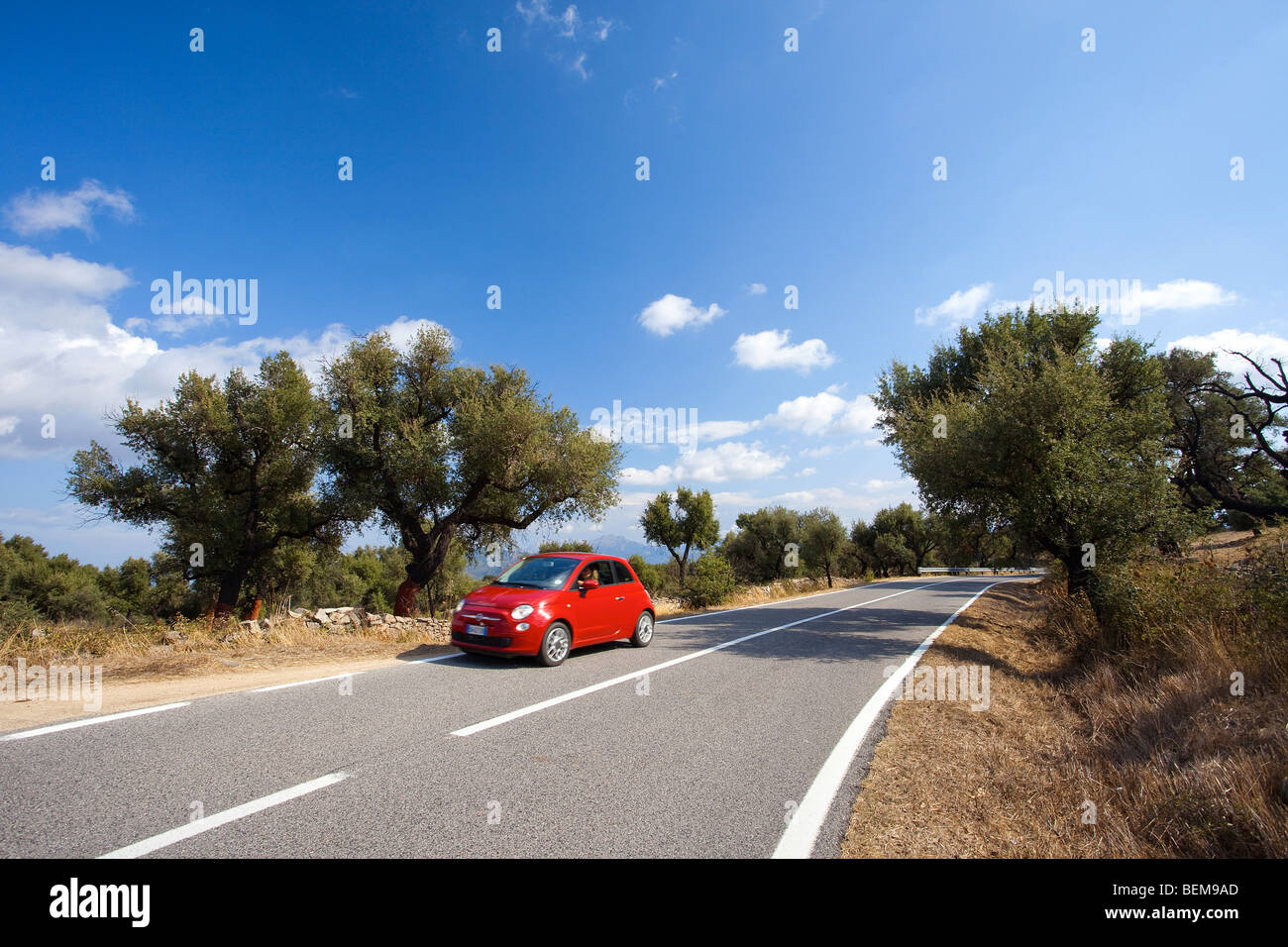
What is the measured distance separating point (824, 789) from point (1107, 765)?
2.89 metres

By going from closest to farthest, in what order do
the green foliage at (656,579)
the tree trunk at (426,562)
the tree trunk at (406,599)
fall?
the tree trunk at (406,599)
the tree trunk at (426,562)
the green foliage at (656,579)

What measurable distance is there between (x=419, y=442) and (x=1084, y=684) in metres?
19.3

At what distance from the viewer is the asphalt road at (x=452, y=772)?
10.2ft

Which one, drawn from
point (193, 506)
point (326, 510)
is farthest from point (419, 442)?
point (193, 506)

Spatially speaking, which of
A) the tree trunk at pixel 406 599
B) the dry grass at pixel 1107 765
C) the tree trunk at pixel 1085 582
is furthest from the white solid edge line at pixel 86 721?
the tree trunk at pixel 406 599

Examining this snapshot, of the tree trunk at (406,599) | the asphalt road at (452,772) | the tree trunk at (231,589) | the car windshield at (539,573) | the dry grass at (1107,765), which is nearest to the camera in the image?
the asphalt road at (452,772)

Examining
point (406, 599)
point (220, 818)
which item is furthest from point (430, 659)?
point (406, 599)

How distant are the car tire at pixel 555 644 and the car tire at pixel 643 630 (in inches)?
76.3

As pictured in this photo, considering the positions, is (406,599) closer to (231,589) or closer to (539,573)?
(231,589)

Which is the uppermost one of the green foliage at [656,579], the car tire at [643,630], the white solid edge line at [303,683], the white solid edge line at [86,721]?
the white solid edge line at [86,721]

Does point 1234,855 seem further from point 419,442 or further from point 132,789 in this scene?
point 419,442

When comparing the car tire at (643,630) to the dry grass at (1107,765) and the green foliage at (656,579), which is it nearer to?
the dry grass at (1107,765)
